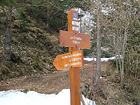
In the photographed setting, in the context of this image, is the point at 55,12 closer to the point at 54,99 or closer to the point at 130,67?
the point at 130,67

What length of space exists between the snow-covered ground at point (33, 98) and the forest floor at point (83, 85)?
0.78 metres

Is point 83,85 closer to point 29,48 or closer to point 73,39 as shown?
point 29,48

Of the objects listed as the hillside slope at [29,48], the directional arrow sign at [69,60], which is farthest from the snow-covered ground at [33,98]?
the directional arrow sign at [69,60]

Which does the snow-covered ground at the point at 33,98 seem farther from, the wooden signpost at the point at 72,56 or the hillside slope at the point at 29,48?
the wooden signpost at the point at 72,56

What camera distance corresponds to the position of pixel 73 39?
723 centimetres

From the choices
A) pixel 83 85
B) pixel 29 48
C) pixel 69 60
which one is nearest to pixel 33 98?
pixel 83 85

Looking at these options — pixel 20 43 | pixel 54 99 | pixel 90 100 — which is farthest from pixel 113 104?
pixel 20 43

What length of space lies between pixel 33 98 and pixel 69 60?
22.6 ft

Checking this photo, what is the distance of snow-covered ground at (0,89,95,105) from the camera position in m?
13.3

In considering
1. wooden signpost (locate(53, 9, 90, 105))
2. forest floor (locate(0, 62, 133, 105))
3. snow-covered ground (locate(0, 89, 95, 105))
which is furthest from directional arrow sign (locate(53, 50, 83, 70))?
forest floor (locate(0, 62, 133, 105))

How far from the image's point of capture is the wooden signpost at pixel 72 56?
7.08 metres

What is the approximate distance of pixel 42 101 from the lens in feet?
44.5

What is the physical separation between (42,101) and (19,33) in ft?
33.8

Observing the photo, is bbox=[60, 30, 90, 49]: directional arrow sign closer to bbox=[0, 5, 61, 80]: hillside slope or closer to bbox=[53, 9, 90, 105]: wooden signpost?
bbox=[53, 9, 90, 105]: wooden signpost
